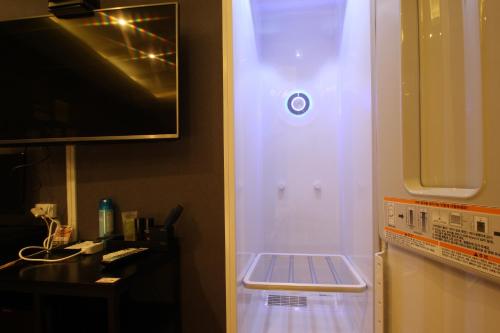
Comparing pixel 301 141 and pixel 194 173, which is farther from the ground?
pixel 301 141

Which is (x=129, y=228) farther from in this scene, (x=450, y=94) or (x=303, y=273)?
(x=450, y=94)

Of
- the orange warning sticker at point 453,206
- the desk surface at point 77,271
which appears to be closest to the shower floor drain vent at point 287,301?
the desk surface at point 77,271

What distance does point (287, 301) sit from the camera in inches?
64.8

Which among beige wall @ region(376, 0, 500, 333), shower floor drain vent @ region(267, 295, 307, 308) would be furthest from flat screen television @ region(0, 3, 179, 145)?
shower floor drain vent @ region(267, 295, 307, 308)

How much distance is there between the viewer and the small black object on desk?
2.45 ft

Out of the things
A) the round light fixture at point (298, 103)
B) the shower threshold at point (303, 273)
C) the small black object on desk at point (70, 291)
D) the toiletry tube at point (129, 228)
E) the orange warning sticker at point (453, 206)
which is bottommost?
the shower threshold at point (303, 273)

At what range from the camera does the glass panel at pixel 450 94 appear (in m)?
0.56

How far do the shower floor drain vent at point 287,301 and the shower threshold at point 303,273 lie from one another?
257 mm

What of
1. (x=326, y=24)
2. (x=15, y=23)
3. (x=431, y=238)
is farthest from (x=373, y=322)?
(x=15, y=23)

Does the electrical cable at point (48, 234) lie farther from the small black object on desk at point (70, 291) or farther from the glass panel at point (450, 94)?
the glass panel at point (450, 94)

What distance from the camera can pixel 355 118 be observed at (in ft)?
4.15

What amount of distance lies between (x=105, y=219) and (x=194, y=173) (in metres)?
0.48

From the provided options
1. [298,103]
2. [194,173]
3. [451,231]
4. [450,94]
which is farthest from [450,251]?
[298,103]

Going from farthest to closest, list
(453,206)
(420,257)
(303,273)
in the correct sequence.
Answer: (303,273)
(420,257)
(453,206)
